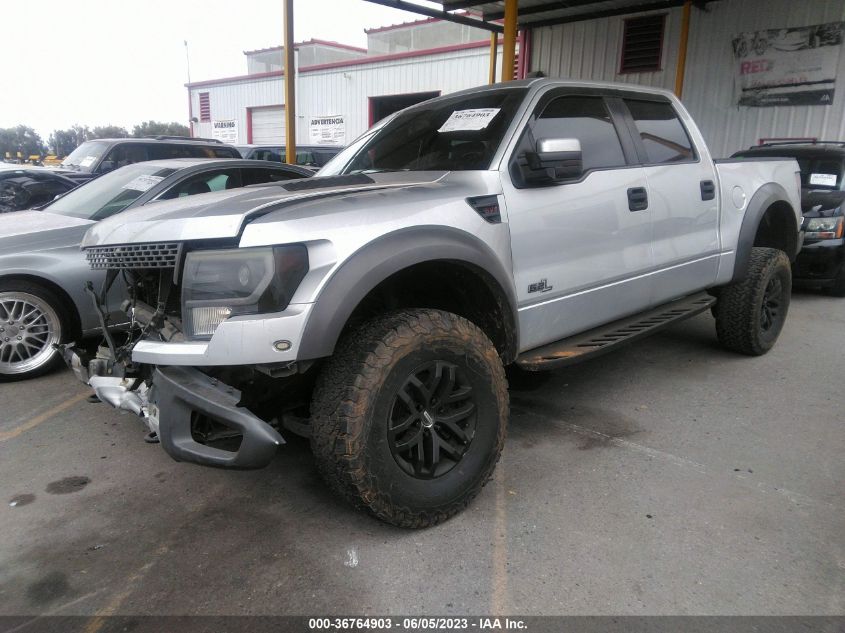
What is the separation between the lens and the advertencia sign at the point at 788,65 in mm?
9977

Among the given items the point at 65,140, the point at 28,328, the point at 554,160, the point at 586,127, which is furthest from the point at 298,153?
the point at 65,140

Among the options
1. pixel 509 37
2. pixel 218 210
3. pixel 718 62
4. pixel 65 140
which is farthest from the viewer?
pixel 65 140

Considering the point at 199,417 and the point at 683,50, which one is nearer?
the point at 199,417

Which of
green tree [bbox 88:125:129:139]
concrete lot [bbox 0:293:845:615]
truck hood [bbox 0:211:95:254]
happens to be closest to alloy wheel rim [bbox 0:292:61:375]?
truck hood [bbox 0:211:95:254]

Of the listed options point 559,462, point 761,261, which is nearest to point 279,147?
point 761,261

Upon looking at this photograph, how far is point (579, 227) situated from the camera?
10.8ft

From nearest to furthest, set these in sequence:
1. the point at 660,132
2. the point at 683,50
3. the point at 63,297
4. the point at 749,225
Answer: the point at 660,132
the point at 63,297
the point at 749,225
the point at 683,50

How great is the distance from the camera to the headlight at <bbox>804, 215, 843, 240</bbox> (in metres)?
6.99

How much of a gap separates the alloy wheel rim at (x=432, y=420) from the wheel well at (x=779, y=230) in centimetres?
369

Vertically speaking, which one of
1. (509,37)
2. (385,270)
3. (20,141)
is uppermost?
(509,37)

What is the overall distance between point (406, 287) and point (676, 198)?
2.03 metres

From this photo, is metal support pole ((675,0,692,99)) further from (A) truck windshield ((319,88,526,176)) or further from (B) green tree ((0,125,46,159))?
(B) green tree ((0,125,46,159))

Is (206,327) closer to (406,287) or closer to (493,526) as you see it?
(406,287)

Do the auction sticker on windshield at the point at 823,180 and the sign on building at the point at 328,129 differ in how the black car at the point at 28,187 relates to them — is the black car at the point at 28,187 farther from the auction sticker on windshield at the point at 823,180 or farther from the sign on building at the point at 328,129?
the sign on building at the point at 328,129
